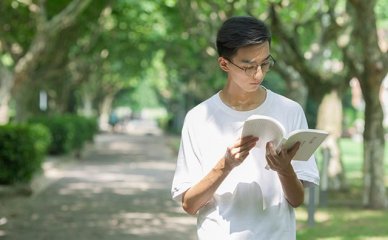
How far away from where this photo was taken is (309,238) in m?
9.39

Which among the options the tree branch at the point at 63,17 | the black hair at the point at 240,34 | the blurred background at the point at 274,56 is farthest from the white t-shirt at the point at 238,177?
the tree branch at the point at 63,17

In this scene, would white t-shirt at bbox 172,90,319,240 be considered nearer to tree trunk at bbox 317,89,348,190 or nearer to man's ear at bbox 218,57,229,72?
man's ear at bbox 218,57,229,72

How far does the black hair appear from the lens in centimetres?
273

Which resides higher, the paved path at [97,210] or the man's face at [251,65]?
the man's face at [251,65]

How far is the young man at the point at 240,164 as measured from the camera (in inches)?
108

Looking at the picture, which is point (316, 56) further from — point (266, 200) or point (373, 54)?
point (266, 200)

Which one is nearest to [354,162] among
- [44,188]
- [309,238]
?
[44,188]

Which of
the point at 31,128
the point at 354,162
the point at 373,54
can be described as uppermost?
the point at 373,54

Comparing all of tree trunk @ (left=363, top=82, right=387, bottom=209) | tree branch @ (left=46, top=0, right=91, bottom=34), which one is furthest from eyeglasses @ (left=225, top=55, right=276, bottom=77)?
tree branch @ (left=46, top=0, right=91, bottom=34)

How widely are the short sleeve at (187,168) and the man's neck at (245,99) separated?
17 cm

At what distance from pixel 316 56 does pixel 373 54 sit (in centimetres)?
438

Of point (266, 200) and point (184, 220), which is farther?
point (184, 220)

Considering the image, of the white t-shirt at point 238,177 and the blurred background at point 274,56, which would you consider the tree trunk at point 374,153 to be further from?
the white t-shirt at point 238,177

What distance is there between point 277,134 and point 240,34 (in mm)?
355
